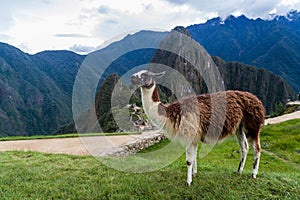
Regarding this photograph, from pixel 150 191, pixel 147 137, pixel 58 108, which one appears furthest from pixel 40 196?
pixel 58 108

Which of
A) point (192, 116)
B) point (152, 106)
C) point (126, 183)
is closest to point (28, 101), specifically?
point (126, 183)

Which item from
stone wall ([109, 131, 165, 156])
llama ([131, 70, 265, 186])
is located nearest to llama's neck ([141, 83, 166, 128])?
llama ([131, 70, 265, 186])

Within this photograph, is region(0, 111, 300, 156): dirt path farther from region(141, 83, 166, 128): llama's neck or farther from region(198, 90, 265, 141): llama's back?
region(198, 90, 265, 141): llama's back

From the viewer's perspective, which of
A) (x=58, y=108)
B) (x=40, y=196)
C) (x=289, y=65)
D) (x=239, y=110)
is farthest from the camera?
(x=289, y=65)

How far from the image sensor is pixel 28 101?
161500mm

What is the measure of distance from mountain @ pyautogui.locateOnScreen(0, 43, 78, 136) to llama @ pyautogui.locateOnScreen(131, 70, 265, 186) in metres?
133

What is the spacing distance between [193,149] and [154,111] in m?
1.07

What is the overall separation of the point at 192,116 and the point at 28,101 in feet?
563

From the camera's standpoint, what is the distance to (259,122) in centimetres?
582

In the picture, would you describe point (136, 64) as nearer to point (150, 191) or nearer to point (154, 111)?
point (154, 111)

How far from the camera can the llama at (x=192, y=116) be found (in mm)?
5270

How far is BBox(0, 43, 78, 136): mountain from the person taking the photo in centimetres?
13962

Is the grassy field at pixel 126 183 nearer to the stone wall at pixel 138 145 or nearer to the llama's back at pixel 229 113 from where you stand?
the llama's back at pixel 229 113

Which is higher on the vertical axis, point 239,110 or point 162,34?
point 162,34
